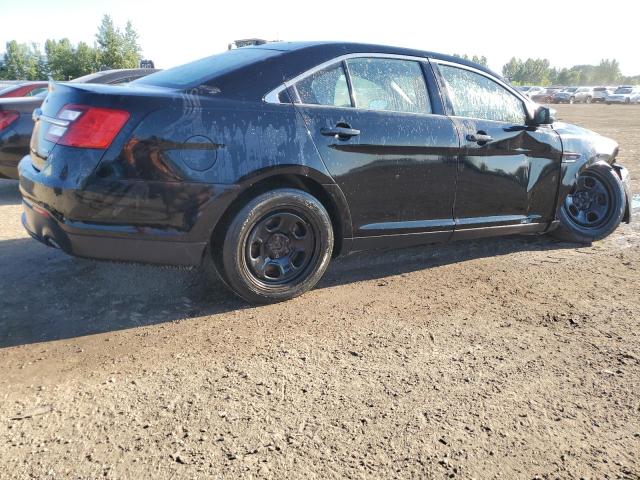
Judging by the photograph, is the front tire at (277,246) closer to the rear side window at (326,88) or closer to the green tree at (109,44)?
the rear side window at (326,88)

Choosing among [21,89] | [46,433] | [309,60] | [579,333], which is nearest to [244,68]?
[309,60]

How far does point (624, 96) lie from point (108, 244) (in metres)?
64.5

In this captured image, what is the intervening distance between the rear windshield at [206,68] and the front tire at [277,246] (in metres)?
0.82

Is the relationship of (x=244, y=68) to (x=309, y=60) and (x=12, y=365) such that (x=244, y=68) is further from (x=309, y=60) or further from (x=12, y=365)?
(x=12, y=365)

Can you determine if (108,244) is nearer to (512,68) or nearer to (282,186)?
(282,186)

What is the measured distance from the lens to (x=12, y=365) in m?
2.66

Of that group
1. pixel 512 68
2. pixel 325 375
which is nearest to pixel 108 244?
pixel 325 375

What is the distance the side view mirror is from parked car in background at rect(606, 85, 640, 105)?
6126 cm

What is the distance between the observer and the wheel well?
3.31 metres

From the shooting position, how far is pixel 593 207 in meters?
5.16

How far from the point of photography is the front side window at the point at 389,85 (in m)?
3.71

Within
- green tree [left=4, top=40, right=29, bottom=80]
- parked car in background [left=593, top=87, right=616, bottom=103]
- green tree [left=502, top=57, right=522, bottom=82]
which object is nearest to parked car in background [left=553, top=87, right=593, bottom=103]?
parked car in background [left=593, top=87, right=616, bottom=103]

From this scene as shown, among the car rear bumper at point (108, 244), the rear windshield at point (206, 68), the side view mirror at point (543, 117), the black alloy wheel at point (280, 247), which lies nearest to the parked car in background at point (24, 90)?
the rear windshield at point (206, 68)

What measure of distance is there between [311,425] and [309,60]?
7.60 ft
